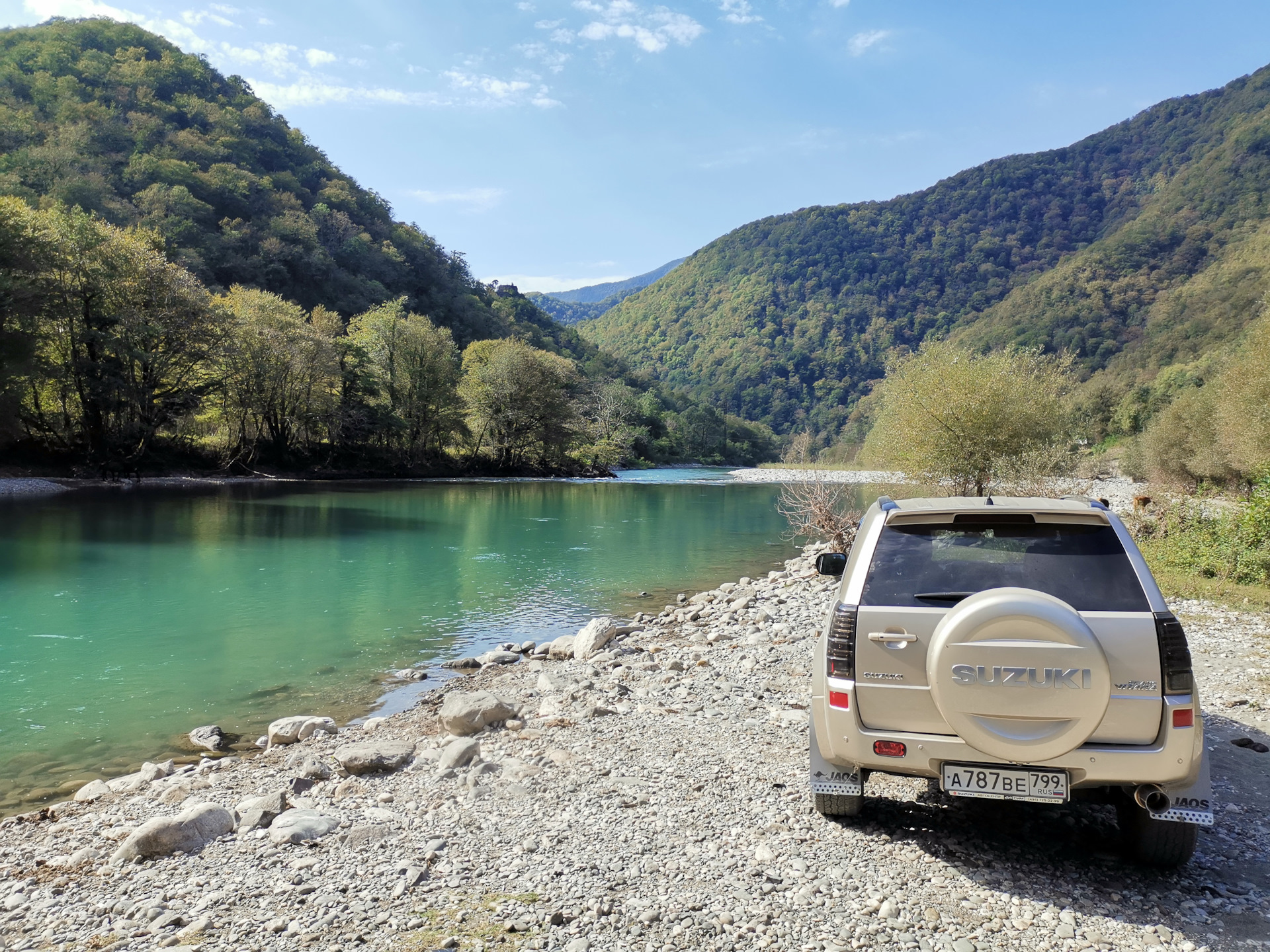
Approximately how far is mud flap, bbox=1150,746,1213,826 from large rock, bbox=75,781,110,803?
805 centimetres

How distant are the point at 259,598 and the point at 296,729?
9.36 meters

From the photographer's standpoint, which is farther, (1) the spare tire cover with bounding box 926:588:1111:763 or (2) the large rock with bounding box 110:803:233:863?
(2) the large rock with bounding box 110:803:233:863

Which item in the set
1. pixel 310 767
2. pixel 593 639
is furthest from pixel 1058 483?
pixel 310 767

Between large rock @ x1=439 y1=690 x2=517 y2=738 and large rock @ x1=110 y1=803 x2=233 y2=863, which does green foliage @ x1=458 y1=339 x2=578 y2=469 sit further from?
large rock @ x1=110 y1=803 x2=233 y2=863

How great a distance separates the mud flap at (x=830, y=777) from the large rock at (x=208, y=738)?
22.5ft

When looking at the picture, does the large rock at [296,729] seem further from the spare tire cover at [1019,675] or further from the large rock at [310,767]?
the spare tire cover at [1019,675]

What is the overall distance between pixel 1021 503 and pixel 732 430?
134 meters

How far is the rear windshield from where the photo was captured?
3842mm

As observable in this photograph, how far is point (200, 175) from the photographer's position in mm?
84562

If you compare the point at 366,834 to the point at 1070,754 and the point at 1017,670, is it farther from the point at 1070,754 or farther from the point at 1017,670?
the point at 1070,754

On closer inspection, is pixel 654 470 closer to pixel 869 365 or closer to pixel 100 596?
pixel 869 365

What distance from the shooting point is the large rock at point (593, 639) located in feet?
36.6

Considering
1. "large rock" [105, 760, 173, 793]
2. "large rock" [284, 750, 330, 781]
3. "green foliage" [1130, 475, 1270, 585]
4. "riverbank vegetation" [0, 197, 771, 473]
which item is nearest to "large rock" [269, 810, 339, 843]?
"large rock" [284, 750, 330, 781]

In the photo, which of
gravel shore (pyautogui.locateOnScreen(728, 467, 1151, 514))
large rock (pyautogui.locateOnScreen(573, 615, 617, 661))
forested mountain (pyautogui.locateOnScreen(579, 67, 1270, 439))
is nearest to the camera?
large rock (pyautogui.locateOnScreen(573, 615, 617, 661))
